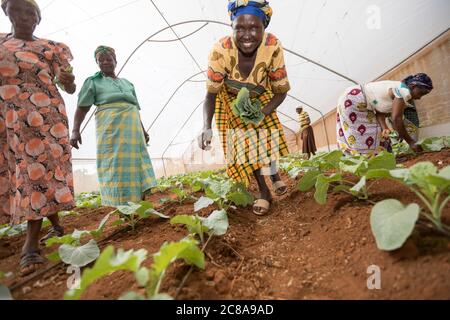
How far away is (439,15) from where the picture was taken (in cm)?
329

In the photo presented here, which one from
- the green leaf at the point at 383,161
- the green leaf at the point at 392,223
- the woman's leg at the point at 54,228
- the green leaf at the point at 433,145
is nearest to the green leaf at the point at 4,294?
the woman's leg at the point at 54,228

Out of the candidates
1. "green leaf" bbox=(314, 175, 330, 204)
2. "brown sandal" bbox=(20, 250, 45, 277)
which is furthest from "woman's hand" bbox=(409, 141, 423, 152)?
"brown sandal" bbox=(20, 250, 45, 277)

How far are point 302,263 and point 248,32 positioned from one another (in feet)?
4.62

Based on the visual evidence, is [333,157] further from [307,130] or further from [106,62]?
[307,130]

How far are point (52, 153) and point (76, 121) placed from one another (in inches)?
27.7

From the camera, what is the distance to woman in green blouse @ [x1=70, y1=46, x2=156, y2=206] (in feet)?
6.72

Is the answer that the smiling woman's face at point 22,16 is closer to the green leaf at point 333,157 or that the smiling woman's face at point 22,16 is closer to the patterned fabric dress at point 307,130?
the green leaf at point 333,157

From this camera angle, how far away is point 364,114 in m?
2.90

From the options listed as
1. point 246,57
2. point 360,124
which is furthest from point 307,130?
point 246,57

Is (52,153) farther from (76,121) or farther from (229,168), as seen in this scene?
(229,168)

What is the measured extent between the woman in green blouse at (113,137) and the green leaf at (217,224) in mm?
1154

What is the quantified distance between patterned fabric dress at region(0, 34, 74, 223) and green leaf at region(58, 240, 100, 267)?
15.3 inches
